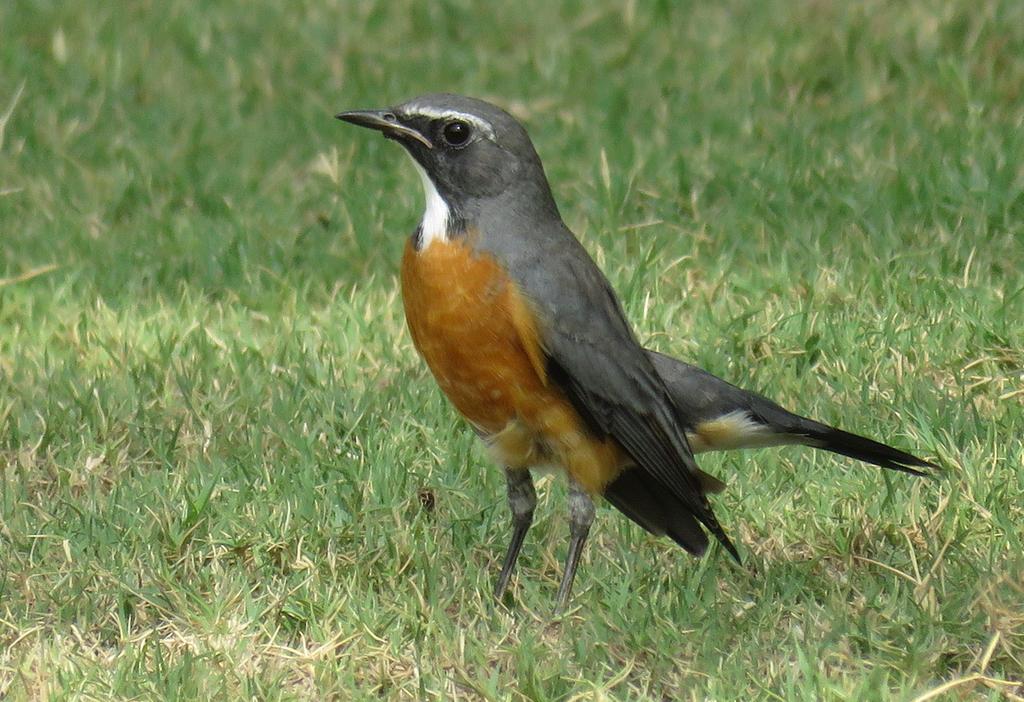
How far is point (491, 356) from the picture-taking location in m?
5.18

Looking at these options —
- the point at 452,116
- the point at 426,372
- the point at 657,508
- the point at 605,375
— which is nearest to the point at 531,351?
the point at 605,375

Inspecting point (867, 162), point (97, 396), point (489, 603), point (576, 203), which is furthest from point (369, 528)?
point (867, 162)

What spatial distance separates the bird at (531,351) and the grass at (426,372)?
0.24 metres

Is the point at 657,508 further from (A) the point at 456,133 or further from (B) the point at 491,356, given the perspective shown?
(A) the point at 456,133

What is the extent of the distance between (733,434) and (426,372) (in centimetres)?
160

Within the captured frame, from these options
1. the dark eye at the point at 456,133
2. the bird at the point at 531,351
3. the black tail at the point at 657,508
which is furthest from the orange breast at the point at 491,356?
the dark eye at the point at 456,133

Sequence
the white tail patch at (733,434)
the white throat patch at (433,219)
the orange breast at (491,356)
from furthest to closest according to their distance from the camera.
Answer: the white tail patch at (733,434)
the white throat patch at (433,219)
the orange breast at (491,356)

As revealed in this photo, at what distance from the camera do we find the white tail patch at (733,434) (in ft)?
18.4

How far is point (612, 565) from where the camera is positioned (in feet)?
18.3

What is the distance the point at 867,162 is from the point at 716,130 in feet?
2.86

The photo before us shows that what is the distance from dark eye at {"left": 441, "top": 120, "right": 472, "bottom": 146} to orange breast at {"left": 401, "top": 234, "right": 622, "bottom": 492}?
34 cm

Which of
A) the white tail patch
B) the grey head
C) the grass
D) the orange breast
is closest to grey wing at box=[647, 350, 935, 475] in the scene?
the white tail patch

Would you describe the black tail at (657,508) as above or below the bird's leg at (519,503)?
above

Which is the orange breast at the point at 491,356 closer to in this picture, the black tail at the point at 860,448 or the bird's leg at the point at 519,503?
the bird's leg at the point at 519,503
